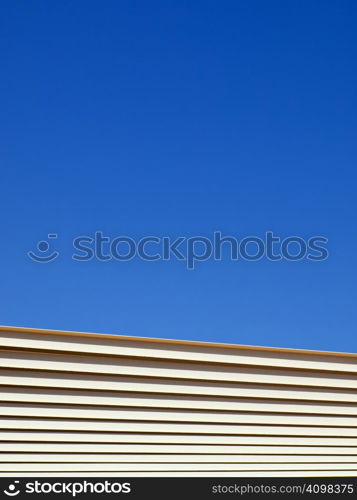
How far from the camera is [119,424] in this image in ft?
16.8

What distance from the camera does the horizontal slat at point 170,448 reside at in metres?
4.92

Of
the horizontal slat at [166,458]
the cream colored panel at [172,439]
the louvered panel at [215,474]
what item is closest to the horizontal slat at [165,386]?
the cream colored panel at [172,439]

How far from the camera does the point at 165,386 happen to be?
5.21 metres

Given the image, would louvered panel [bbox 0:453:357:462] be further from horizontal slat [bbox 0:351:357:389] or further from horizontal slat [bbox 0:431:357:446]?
horizontal slat [bbox 0:351:357:389]


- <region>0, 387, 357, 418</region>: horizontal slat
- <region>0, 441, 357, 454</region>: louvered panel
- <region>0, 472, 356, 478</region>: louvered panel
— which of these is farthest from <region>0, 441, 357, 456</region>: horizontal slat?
<region>0, 387, 357, 418</region>: horizontal slat

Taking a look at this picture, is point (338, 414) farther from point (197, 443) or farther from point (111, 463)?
point (111, 463)

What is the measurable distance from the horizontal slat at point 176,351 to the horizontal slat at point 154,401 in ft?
0.98

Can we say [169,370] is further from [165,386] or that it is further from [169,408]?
[169,408]

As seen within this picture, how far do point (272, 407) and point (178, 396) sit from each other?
2.53 feet

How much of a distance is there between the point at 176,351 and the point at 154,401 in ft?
1.29

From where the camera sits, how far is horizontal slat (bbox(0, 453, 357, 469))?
4906mm

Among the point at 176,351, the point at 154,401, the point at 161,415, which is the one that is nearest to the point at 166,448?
the point at 161,415

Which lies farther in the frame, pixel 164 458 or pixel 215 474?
pixel 215 474

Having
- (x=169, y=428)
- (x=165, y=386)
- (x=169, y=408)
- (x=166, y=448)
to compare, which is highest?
(x=165, y=386)
